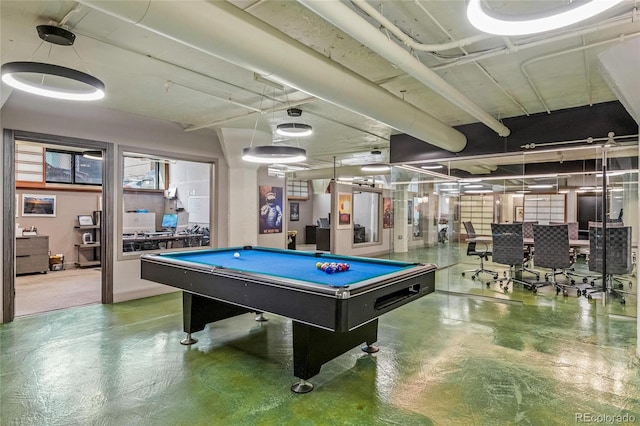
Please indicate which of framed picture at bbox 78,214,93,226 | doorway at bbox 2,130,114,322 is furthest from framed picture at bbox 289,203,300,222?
framed picture at bbox 78,214,93,226

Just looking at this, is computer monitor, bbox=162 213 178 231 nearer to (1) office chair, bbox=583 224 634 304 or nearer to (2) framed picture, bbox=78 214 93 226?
(2) framed picture, bbox=78 214 93 226

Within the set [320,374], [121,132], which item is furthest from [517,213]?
[121,132]

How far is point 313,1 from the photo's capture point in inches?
75.4

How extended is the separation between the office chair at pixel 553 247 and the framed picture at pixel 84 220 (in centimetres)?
943

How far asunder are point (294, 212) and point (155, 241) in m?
7.43

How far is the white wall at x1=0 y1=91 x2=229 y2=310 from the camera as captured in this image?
452 centimetres

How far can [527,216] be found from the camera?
999 cm

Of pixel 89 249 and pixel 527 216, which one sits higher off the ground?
pixel 527 216

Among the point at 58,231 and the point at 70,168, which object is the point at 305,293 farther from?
the point at 70,168

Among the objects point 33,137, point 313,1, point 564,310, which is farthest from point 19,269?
point 564,310

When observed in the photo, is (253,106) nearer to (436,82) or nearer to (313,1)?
(436,82)

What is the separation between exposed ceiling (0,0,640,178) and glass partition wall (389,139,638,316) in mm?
1625

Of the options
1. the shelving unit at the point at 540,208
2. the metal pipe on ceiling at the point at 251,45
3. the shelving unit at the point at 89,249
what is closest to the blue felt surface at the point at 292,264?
the metal pipe on ceiling at the point at 251,45

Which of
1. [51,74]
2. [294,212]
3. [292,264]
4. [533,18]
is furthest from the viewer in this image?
[294,212]
